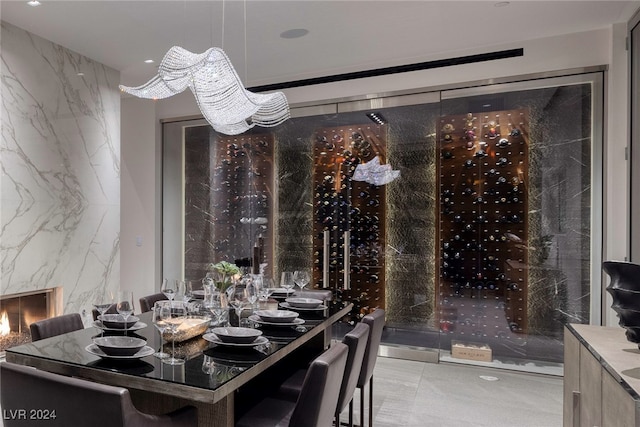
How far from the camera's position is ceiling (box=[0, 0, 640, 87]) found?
Answer: 3207 mm

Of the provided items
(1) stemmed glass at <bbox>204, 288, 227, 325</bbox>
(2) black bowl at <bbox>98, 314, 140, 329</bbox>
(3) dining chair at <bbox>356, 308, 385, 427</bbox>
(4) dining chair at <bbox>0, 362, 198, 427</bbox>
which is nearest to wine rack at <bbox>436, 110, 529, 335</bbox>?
(3) dining chair at <bbox>356, 308, 385, 427</bbox>

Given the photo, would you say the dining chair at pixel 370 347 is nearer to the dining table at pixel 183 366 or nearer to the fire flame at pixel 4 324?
the dining table at pixel 183 366

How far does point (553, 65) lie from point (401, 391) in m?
3.16

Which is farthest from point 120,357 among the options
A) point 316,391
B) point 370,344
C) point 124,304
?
point 370,344

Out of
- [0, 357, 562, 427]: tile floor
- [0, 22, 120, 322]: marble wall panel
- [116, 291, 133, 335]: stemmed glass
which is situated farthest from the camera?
[0, 22, 120, 322]: marble wall panel

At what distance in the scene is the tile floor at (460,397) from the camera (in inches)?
113

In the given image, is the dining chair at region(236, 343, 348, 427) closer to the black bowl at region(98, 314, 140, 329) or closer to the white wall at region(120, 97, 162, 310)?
the black bowl at region(98, 314, 140, 329)

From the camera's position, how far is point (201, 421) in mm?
1665

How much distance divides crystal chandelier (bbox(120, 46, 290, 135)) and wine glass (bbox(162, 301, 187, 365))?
3.82 feet

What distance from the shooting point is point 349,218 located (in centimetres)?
469

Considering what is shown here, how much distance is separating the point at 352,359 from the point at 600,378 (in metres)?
1.01

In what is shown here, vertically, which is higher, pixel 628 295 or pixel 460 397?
pixel 628 295

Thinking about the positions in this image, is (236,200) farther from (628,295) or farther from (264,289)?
(628,295)

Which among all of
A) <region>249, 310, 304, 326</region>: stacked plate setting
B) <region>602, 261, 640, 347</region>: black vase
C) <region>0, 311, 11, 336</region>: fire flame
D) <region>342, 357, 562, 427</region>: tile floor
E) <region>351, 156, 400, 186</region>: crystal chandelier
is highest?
<region>351, 156, 400, 186</region>: crystal chandelier
